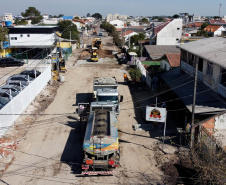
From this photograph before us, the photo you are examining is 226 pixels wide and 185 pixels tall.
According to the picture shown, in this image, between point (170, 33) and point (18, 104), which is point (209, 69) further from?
point (170, 33)

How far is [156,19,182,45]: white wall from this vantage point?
52.2 meters

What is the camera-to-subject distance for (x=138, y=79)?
102 feet

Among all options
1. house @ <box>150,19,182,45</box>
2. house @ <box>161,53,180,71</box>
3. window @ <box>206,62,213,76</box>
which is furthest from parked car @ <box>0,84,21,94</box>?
house @ <box>150,19,182,45</box>

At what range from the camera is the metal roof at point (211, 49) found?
53.1ft

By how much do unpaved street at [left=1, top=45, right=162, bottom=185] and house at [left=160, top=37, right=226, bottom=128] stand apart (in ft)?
10.6

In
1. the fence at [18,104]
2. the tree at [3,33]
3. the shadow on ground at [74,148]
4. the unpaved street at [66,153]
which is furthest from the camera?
the tree at [3,33]

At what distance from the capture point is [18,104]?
766 inches

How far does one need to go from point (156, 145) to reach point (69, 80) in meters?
19.0

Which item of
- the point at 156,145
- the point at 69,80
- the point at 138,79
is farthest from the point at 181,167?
the point at 69,80

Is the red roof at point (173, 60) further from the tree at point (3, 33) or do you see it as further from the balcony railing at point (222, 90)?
the tree at point (3, 33)

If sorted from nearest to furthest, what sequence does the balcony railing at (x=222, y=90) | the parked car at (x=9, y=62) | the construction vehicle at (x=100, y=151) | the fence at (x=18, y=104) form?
the construction vehicle at (x=100, y=151) < the balcony railing at (x=222, y=90) < the fence at (x=18, y=104) < the parked car at (x=9, y=62)

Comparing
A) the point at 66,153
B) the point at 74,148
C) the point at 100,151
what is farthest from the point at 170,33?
the point at 100,151

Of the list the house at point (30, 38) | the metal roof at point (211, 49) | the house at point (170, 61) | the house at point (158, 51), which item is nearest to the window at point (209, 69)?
the metal roof at point (211, 49)

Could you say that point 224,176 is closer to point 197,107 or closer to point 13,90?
point 197,107
